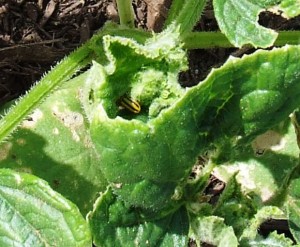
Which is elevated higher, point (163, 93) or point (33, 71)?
point (163, 93)

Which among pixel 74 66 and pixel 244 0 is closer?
pixel 244 0

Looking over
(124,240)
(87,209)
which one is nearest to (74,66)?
(87,209)

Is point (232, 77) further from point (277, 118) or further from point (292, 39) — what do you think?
point (292, 39)

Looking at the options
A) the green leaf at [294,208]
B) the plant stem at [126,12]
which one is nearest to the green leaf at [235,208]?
the green leaf at [294,208]

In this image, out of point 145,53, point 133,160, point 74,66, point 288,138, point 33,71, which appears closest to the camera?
point 133,160

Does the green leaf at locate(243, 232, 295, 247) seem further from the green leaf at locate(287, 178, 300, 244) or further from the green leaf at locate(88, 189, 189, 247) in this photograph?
the green leaf at locate(88, 189, 189, 247)

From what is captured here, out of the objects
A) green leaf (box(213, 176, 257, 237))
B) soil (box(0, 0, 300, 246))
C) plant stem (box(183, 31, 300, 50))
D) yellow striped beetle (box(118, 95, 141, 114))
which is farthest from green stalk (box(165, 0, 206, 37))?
soil (box(0, 0, 300, 246))

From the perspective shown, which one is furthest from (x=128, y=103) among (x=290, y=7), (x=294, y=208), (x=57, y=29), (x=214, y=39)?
(x=57, y=29)
